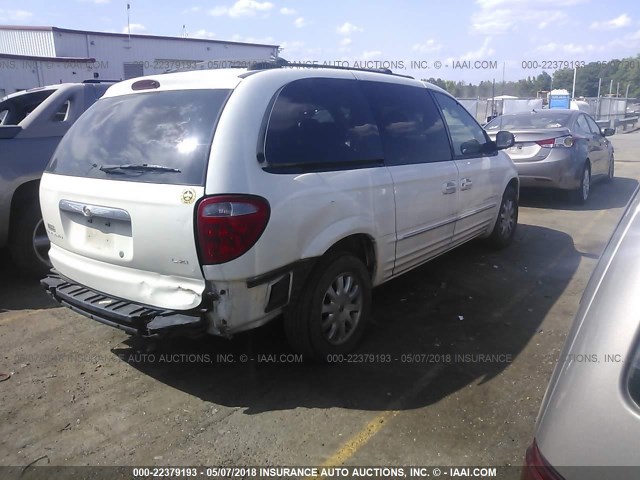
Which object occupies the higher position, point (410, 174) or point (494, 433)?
point (410, 174)

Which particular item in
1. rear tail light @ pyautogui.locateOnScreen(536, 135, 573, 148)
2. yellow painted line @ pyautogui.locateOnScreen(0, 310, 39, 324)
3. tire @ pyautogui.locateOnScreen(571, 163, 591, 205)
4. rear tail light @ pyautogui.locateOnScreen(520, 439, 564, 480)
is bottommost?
yellow painted line @ pyautogui.locateOnScreen(0, 310, 39, 324)

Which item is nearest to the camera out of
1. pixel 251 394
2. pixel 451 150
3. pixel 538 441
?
pixel 538 441

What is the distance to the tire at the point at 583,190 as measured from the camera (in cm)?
871

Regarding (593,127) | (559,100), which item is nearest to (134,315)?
(593,127)

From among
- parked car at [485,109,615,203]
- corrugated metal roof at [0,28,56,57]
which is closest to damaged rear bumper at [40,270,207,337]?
parked car at [485,109,615,203]

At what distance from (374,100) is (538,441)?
9.54 feet

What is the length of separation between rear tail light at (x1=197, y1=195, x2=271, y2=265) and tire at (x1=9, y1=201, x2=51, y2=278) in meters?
3.00

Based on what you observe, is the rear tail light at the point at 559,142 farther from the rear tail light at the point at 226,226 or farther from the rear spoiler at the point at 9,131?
the rear spoiler at the point at 9,131

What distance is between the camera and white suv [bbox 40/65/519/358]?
2781 mm

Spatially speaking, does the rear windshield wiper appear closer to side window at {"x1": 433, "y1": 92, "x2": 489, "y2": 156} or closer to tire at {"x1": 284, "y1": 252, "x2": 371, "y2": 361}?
tire at {"x1": 284, "y1": 252, "x2": 371, "y2": 361}

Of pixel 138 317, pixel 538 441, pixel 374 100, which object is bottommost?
pixel 138 317

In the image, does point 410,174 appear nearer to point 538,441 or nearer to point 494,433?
point 494,433

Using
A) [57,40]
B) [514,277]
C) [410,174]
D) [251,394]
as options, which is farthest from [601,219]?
[57,40]

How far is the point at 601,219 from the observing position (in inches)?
307
